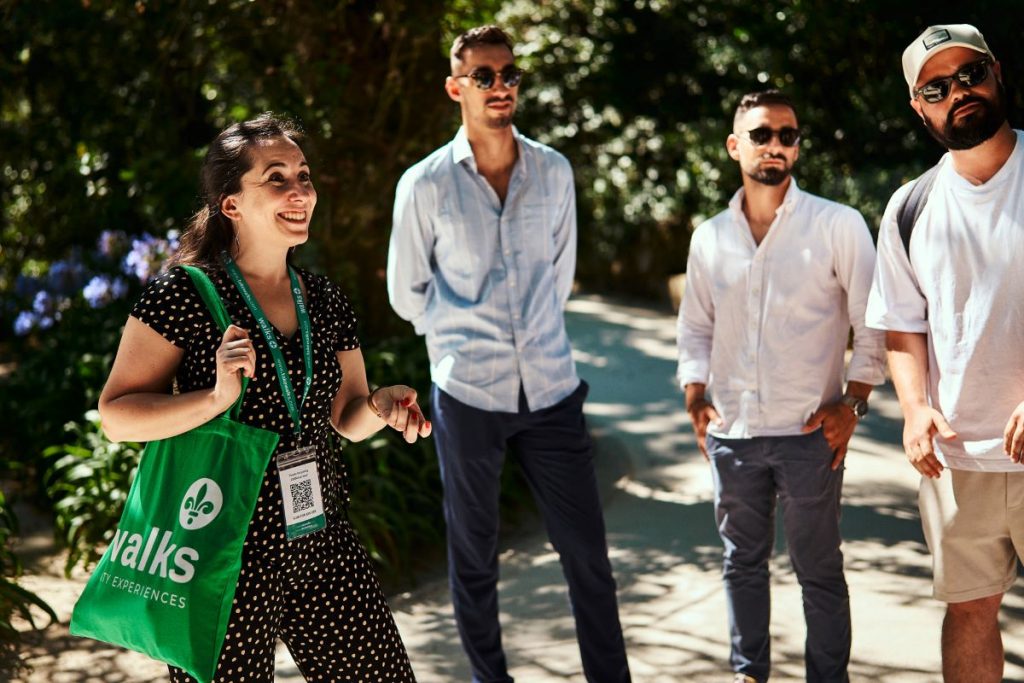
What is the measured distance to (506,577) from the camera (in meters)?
5.41

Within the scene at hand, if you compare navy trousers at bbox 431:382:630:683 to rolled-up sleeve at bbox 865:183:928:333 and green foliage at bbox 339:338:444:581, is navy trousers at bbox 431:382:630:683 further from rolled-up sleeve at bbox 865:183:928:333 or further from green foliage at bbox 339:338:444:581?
green foliage at bbox 339:338:444:581

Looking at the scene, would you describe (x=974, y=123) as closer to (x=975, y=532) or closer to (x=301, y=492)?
(x=975, y=532)

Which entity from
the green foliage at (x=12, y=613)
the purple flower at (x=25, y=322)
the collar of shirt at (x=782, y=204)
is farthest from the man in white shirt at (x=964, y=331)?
the purple flower at (x=25, y=322)

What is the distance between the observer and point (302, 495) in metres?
2.81

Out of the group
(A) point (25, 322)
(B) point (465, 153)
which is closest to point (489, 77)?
(B) point (465, 153)

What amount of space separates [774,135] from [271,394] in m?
1.76

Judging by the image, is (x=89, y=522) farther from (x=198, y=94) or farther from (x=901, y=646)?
(x=198, y=94)

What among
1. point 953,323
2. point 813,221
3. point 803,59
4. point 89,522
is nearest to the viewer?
point 953,323

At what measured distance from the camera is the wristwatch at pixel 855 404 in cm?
362

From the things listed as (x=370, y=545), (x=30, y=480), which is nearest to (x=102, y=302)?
(x=30, y=480)

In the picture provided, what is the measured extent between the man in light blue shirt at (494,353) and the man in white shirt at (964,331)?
1.06m

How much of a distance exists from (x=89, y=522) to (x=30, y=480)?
Result: 1.20 metres

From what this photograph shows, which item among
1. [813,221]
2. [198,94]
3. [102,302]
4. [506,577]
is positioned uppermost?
[198,94]

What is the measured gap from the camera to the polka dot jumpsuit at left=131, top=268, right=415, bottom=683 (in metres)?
2.70
